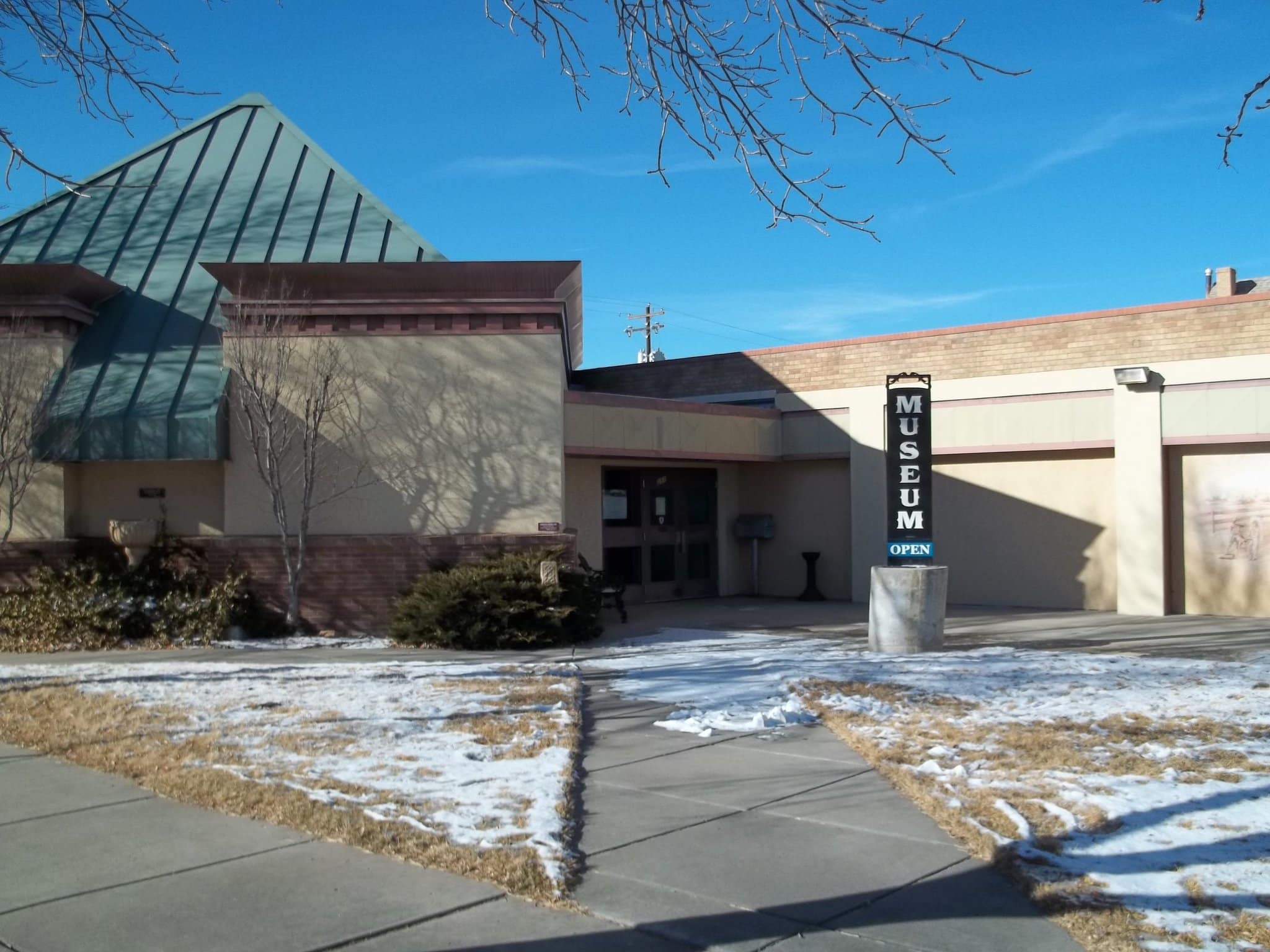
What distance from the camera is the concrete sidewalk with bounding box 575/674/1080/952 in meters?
5.14

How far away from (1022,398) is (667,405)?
573 centimetres

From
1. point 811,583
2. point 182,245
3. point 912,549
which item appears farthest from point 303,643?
point 811,583

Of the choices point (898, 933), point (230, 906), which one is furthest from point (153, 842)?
point (898, 933)

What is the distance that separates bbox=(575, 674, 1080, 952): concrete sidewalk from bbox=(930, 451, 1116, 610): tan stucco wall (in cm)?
1195

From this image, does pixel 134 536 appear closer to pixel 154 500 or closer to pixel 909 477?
pixel 154 500

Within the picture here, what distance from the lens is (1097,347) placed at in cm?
1873

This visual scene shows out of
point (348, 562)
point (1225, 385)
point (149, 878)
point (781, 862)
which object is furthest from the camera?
point (1225, 385)

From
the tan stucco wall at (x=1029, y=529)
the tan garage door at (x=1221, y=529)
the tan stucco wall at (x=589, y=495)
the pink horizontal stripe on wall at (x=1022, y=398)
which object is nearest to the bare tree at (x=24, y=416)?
the tan stucco wall at (x=589, y=495)

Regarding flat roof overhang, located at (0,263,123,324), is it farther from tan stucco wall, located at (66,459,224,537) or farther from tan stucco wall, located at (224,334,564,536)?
tan stucco wall, located at (224,334,564,536)

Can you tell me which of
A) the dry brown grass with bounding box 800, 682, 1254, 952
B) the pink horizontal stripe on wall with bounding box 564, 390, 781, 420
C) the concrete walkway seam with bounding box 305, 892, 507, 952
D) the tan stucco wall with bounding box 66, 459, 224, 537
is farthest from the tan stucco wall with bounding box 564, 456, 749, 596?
the concrete walkway seam with bounding box 305, 892, 507, 952

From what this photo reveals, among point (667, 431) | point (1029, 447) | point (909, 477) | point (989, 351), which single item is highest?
point (989, 351)

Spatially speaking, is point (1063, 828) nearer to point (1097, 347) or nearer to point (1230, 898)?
point (1230, 898)

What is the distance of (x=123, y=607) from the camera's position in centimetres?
1510

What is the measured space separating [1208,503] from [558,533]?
31.6 feet
